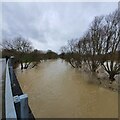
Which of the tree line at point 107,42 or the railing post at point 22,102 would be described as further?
the tree line at point 107,42

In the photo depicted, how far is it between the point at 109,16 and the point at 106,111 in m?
10.2

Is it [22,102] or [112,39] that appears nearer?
[22,102]

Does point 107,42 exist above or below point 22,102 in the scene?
above

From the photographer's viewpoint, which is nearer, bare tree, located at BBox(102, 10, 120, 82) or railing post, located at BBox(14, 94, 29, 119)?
railing post, located at BBox(14, 94, 29, 119)

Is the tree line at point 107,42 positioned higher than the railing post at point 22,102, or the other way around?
the tree line at point 107,42

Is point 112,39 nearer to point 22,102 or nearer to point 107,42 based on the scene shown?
point 107,42

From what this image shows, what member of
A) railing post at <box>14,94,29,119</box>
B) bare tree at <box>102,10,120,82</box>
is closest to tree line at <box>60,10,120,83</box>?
bare tree at <box>102,10,120,82</box>

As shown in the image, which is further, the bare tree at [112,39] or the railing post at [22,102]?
the bare tree at [112,39]

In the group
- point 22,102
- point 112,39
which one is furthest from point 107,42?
point 22,102

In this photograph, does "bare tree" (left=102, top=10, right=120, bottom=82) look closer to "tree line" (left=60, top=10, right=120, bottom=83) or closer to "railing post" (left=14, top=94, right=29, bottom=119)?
"tree line" (left=60, top=10, right=120, bottom=83)

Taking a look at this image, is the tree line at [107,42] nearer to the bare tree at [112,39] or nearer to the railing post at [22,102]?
the bare tree at [112,39]

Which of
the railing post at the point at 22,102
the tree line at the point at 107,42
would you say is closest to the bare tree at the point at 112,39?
the tree line at the point at 107,42

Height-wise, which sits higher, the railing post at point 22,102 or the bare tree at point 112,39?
the bare tree at point 112,39

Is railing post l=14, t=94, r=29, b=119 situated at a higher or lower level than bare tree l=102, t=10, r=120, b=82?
lower
